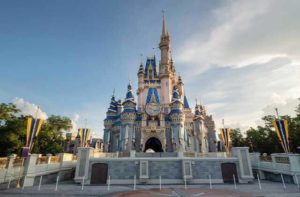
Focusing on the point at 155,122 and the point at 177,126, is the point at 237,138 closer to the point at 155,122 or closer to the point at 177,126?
the point at 177,126

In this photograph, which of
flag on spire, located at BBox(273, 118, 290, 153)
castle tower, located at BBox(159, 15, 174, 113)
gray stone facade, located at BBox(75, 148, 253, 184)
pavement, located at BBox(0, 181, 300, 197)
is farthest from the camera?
castle tower, located at BBox(159, 15, 174, 113)

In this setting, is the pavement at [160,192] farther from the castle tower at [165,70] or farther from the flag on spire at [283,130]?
the castle tower at [165,70]

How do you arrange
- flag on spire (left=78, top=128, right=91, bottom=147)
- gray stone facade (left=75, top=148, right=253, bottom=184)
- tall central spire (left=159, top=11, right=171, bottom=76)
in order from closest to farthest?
gray stone facade (left=75, top=148, right=253, bottom=184) → flag on spire (left=78, top=128, right=91, bottom=147) → tall central spire (left=159, top=11, right=171, bottom=76)

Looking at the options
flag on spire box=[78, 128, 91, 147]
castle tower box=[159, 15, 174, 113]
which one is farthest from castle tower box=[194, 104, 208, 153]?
flag on spire box=[78, 128, 91, 147]

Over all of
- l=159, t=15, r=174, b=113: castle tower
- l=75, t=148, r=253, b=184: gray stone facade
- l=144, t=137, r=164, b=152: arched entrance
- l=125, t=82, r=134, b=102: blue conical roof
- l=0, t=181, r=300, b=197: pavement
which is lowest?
l=0, t=181, r=300, b=197: pavement

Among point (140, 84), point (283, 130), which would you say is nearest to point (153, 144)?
point (140, 84)

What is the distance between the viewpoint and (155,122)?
128ft

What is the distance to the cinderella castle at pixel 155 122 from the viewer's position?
122ft

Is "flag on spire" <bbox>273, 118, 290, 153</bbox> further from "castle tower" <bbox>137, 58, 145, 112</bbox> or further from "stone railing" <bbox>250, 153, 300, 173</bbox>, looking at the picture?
"castle tower" <bbox>137, 58, 145, 112</bbox>

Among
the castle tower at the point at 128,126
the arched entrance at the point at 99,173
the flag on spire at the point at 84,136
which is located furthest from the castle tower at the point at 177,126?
the arched entrance at the point at 99,173

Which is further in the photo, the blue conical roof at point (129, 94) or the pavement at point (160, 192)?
the blue conical roof at point (129, 94)

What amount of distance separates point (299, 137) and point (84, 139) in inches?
1513

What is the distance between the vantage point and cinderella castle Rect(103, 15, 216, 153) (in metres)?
37.1

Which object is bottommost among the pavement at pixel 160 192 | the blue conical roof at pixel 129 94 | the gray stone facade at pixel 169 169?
the pavement at pixel 160 192
